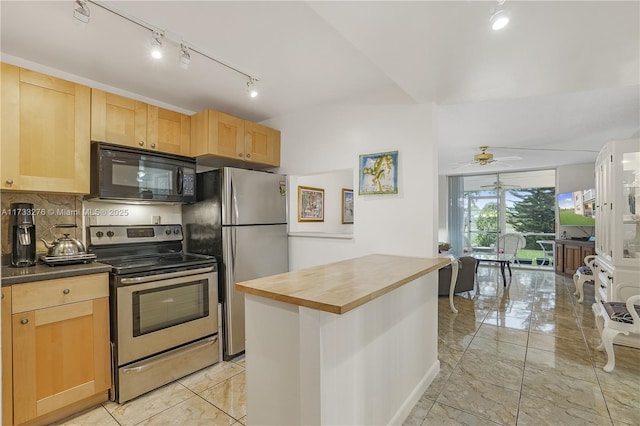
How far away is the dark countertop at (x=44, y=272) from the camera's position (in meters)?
1.82

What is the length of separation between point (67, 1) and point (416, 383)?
10.2ft

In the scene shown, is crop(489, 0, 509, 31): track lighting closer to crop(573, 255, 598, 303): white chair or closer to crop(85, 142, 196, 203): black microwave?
crop(85, 142, 196, 203): black microwave

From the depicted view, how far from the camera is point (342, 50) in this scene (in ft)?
6.94

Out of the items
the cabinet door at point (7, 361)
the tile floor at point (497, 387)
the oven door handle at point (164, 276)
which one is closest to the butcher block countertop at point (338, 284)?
the tile floor at point (497, 387)

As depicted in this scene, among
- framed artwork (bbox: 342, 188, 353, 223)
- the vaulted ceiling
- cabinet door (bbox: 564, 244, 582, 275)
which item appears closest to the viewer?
the vaulted ceiling

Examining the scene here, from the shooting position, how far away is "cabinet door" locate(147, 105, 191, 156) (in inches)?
105

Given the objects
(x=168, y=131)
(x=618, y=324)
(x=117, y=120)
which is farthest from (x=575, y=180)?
(x=117, y=120)

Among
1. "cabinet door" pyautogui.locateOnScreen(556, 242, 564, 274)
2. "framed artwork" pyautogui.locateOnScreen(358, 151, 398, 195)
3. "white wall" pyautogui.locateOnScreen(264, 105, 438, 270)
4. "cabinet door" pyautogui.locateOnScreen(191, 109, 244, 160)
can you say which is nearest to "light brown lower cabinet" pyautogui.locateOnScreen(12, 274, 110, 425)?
"cabinet door" pyautogui.locateOnScreen(191, 109, 244, 160)

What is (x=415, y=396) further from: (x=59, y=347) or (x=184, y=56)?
(x=184, y=56)

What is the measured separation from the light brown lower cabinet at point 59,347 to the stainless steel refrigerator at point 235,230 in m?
0.90

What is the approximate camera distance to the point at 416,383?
2.19 metres

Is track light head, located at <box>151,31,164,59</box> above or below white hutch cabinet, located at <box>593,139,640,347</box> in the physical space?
above

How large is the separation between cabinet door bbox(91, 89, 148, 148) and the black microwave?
0.07 m

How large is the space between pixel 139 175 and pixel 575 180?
26.1 ft
